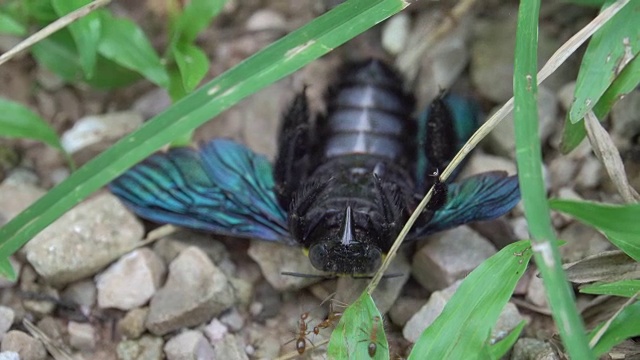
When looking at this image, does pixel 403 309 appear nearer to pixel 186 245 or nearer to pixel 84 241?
pixel 186 245

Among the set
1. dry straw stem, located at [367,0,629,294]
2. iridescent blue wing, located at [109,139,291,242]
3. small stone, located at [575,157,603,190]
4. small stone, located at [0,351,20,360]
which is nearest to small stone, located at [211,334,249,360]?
iridescent blue wing, located at [109,139,291,242]

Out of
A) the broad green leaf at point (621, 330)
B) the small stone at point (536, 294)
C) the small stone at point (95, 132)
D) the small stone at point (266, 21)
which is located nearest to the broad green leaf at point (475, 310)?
the broad green leaf at point (621, 330)

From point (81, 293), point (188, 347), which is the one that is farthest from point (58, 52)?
point (188, 347)

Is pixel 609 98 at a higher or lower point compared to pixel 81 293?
higher

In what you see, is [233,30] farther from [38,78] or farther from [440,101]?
[440,101]

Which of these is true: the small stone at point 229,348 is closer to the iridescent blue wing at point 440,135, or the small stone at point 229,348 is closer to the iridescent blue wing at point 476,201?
the iridescent blue wing at point 476,201

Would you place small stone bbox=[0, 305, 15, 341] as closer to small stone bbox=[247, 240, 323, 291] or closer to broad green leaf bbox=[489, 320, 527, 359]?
small stone bbox=[247, 240, 323, 291]
